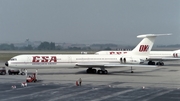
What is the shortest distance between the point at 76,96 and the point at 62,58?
23.6 m

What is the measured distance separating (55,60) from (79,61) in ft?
13.5

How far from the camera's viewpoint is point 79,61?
5094 cm

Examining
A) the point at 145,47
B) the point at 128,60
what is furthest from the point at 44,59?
the point at 145,47

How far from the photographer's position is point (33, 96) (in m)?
26.4

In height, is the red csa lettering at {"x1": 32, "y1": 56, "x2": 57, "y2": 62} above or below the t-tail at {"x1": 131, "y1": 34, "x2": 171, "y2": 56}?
below

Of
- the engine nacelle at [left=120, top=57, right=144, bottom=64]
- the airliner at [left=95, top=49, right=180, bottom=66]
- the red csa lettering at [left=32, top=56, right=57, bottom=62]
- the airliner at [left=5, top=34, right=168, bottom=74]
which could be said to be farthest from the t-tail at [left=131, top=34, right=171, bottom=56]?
the airliner at [left=95, top=49, right=180, bottom=66]

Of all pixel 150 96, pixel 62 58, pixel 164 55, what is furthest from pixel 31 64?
pixel 164 55

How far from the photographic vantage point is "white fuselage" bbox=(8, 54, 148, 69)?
4781 centimetres

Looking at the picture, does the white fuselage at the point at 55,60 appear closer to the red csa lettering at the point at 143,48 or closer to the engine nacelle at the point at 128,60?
the engine nacelle at the point at 128,60

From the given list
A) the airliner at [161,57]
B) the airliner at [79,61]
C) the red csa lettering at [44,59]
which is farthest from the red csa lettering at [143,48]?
the airliner at [161,57]

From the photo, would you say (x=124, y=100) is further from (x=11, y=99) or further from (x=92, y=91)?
(x=11, y=99)

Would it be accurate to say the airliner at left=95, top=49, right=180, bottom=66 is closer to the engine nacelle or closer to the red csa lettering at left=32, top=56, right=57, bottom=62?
the engine nacelle

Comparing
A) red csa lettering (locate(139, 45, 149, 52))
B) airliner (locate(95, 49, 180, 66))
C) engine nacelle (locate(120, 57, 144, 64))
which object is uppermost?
red csa lettering (locate(139, 45, 149, 52))

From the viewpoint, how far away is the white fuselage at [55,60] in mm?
47812
